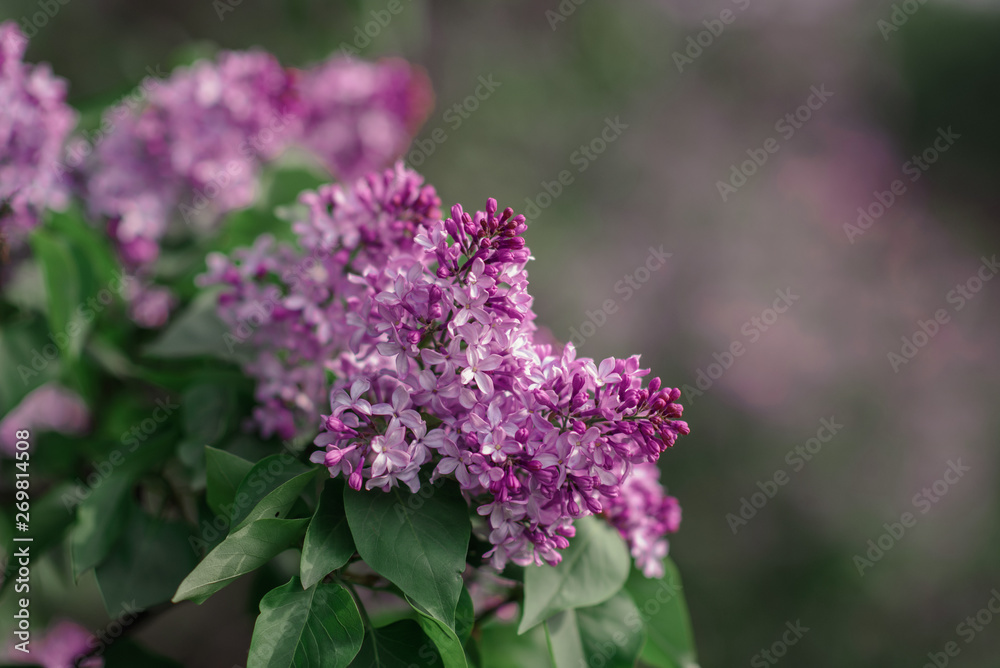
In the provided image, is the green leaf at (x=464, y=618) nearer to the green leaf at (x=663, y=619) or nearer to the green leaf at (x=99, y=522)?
the green leaf at (x=663, y=619)

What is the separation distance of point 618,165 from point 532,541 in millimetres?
5362

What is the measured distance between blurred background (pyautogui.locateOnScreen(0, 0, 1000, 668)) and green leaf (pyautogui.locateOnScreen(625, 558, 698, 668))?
2.05m

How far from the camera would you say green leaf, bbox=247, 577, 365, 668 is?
2.26ft

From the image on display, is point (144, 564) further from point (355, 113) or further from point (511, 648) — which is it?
point (355, 113)

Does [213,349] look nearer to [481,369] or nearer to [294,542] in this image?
[294,542]

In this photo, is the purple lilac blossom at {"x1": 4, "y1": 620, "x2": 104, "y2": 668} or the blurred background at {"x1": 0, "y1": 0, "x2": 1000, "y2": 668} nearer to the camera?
the purple lilac blossom at {"x1": 4, "y1": 620, "x2": 104, "y2": 668}

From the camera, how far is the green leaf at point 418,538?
2.31 feet

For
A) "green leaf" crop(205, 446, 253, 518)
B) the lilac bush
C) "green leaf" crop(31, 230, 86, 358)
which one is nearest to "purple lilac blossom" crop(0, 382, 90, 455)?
the lilac bush

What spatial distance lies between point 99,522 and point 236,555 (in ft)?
1.41

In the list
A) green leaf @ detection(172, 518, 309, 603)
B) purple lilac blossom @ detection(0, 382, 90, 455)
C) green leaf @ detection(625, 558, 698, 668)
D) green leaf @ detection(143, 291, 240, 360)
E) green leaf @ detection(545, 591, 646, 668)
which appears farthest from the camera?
purple lilac blossom @ detection(0, 382, 90, 455)

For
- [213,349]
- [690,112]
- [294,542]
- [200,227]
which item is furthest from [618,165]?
[294,542]

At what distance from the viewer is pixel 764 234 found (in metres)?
5.87

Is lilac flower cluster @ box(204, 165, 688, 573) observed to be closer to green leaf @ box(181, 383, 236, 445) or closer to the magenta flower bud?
the magenta flower bud

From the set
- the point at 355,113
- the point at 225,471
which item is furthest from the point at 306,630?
the point at 355,113
